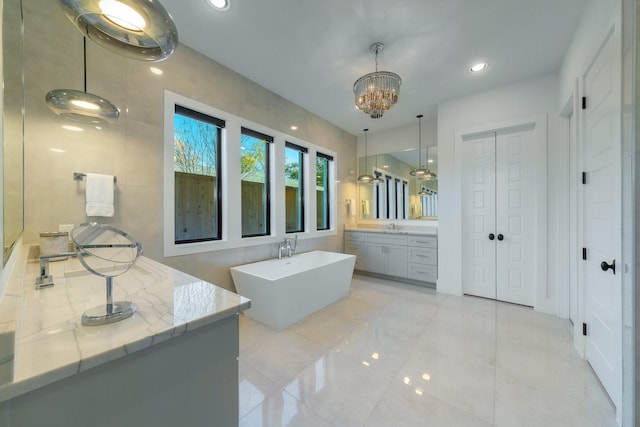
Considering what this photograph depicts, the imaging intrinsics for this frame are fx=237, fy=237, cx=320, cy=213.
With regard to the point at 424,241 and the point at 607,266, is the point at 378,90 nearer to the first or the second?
the point at 607,266

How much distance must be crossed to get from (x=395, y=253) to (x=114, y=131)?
4078 millimetres

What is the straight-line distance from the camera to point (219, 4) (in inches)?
77.9

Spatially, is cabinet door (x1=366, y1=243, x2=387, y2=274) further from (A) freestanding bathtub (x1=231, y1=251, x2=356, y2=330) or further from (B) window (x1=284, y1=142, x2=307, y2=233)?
(B) window (x1=284, y1=142, x2=307, y2=233)

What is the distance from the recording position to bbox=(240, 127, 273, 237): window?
10.5 ft

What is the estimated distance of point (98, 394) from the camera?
2.14ft

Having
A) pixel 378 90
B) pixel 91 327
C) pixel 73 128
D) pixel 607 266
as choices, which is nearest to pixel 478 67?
pixel 378 90

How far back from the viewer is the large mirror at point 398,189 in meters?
4.35

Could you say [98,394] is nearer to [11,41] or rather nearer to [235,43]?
[11,41]

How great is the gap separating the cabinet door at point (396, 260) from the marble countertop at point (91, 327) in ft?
11.8

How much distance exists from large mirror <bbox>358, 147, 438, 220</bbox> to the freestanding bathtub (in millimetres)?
1892

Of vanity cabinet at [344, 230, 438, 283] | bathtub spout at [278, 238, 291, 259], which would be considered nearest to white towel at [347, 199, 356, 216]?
vanity cabinet at [344, 230, 438, 283]

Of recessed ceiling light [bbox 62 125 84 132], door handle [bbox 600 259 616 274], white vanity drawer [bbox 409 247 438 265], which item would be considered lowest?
white vanity drawer [bbox 409 247 438 265]

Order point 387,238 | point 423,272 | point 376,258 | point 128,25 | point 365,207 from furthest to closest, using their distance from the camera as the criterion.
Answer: point 365,207 < point 376,258 < point 387,238 < point 423,272 < point 128,25

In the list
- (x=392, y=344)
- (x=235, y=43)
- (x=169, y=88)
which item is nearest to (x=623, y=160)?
(x=392, y=344)
